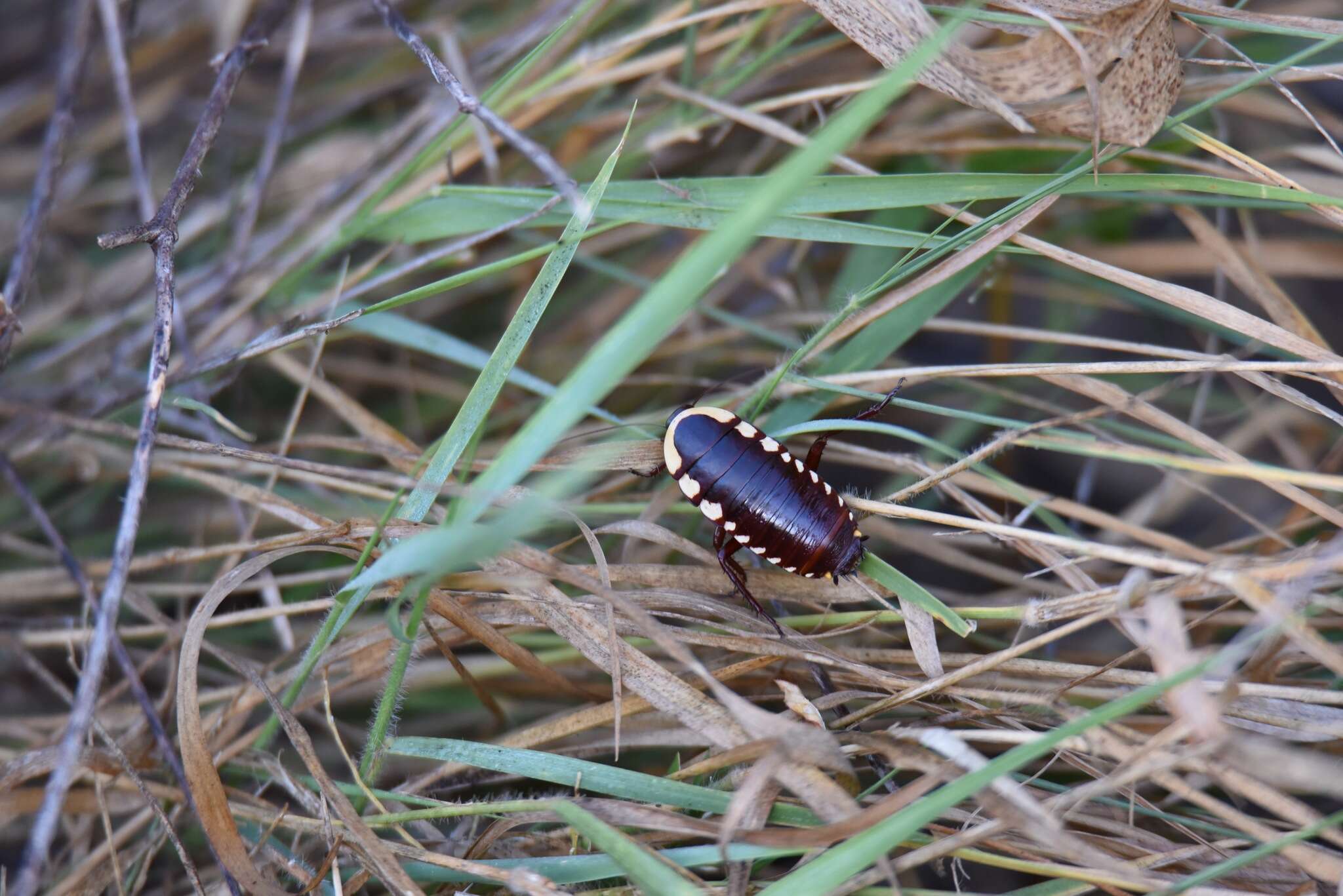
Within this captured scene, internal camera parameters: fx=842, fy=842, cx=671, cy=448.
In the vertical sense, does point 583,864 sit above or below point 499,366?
below

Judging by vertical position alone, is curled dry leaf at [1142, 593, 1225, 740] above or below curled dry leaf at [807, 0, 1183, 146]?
below

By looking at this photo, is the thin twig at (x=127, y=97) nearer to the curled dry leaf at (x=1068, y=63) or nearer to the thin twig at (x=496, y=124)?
the thin twig at (x=496, y=124)

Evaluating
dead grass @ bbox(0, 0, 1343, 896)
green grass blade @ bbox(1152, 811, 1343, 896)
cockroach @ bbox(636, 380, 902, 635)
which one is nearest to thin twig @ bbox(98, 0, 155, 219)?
dead grass @ bbox(0, 0, 1343, 896)

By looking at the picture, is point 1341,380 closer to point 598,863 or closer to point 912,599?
point 912,599

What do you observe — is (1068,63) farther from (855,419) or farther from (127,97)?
(127,97)

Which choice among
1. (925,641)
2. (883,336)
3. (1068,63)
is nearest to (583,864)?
(925,641)

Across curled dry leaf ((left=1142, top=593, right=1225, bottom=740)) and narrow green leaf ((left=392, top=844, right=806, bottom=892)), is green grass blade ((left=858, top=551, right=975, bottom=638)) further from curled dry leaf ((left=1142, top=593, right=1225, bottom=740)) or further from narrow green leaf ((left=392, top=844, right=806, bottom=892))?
narrow green leaf ((left=392, top=844, right=806, bottom=892))
